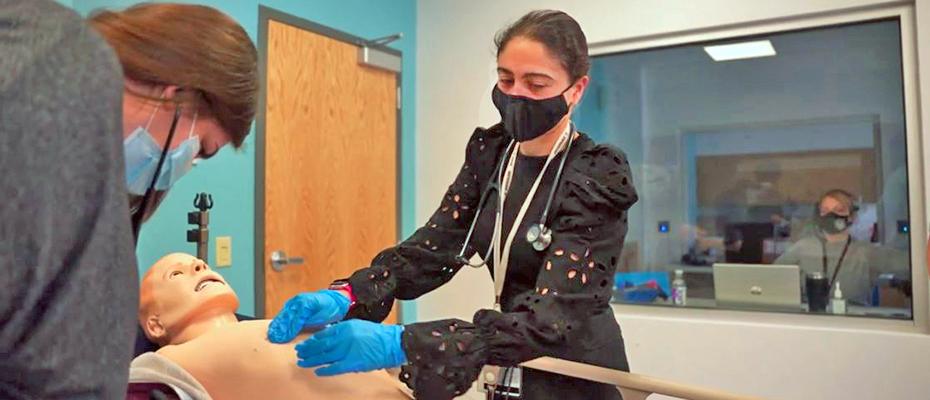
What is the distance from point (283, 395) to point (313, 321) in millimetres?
188

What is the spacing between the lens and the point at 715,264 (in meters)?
3.03

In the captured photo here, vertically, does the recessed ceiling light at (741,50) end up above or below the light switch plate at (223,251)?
above

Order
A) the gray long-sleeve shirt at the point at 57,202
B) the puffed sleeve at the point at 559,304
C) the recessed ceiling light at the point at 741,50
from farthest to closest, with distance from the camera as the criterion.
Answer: the recessed ceiling light at the point at 741,50
the puffed sleeve at the point at 559,304
the gray long-sleeve shirt at the point at 57,202

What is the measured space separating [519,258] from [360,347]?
0.38 meters

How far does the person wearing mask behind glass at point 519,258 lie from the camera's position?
1165 millimetres

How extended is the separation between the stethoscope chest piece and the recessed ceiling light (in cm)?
204

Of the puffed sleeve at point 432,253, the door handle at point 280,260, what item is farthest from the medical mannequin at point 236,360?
the door handle at point 280,260

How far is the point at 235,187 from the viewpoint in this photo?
2.59 m

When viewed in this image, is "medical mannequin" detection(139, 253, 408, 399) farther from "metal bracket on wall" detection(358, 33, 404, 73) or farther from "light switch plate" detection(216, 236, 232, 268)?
"metal bracket on wall" detection(358, 33, 404, 73)

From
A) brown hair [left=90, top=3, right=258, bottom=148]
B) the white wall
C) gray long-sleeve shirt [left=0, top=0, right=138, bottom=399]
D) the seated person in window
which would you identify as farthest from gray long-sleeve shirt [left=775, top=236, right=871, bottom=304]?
gray long-sleeve shirt [left=0, top=0, right=138, bottom=399]

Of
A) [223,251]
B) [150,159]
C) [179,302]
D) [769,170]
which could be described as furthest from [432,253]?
[769,170]

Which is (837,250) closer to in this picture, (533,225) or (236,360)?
(533,225)

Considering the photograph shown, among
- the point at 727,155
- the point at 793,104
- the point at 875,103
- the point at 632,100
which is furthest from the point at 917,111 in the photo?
the point at 632,100

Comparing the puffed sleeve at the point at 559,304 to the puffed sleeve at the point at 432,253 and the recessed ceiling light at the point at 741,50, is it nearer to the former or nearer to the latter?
the puffed sleeve at the point at 432,253
